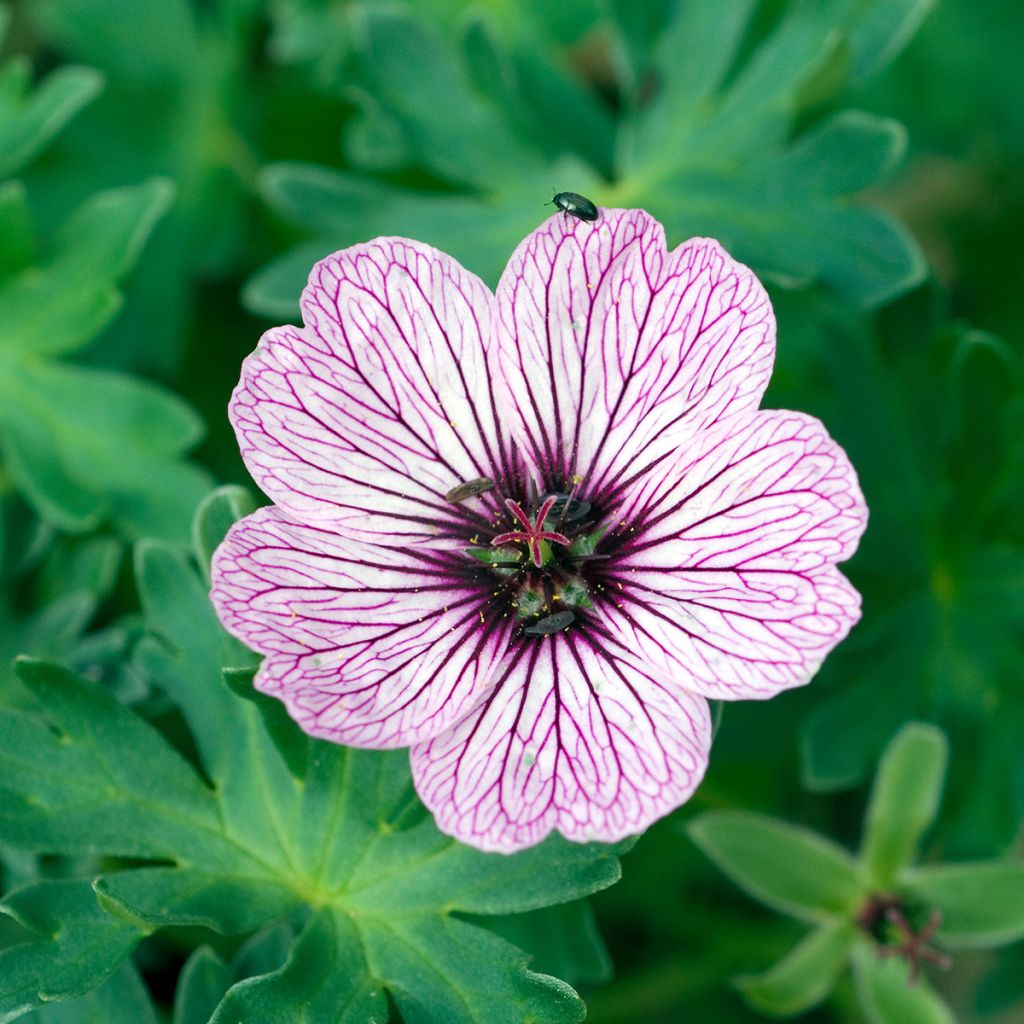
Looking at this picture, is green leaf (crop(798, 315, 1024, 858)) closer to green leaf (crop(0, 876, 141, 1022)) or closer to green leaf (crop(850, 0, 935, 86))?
green leaf (crop(850, 0, 935, 86))

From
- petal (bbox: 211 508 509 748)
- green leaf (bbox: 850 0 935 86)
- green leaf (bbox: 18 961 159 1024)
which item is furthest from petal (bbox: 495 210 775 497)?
green leaf (bbox: 18 961 159 1024)

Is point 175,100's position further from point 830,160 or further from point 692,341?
point 692,341

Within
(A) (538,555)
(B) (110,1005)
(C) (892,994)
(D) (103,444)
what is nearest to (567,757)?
(A) (538,555)

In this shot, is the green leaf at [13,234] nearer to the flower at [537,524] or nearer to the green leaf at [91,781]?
the green leaf at [91,781]

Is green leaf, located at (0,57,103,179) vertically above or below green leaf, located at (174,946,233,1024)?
above

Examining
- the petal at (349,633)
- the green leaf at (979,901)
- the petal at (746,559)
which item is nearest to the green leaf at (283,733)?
the petal at (349,633)

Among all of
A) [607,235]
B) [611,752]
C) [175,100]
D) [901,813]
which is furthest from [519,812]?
[175,100]

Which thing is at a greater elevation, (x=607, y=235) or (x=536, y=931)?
(x=607, y=235)

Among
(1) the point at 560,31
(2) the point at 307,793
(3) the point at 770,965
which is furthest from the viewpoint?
(1) the point at 560,31
